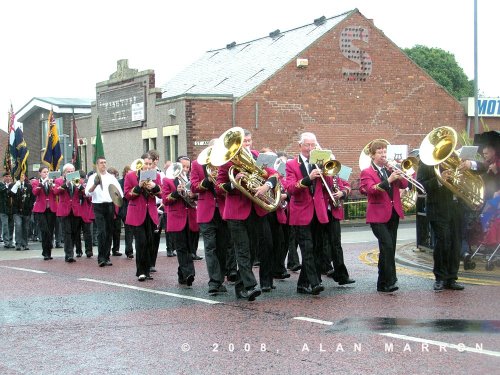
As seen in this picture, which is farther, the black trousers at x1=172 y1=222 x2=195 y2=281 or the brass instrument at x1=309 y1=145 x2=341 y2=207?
the black trousers at x1=172 y1=222 x2=195 y2=281

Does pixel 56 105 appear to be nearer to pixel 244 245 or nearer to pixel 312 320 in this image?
pixel 244 245

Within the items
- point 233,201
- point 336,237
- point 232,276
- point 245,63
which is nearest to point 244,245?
point 233,201

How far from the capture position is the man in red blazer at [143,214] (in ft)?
49.4

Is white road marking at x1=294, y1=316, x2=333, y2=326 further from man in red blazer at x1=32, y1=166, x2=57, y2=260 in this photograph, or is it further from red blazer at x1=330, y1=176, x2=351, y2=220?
man in red blazer at x1=32, y1=166, x2=57, y2=260

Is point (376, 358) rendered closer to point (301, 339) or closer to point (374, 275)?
point (301, 339)

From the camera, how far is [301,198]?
12852 millimetres

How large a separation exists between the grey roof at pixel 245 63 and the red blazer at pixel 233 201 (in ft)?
79.5

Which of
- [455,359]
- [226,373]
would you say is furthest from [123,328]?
[455,359]

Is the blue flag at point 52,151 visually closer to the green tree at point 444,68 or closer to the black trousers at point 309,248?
the black trousers at point 309,248

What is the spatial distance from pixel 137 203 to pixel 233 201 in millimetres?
3114

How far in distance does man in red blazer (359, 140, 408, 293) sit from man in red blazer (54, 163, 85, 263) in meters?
8.85

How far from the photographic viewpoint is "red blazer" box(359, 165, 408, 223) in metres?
12.8

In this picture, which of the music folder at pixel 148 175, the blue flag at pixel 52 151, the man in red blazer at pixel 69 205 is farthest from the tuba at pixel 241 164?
the blue flag at pixel 52 151

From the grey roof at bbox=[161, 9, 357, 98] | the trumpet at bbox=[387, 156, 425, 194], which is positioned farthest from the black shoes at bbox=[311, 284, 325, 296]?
the grey roof at bbox=[161, 9, 357, 98]
